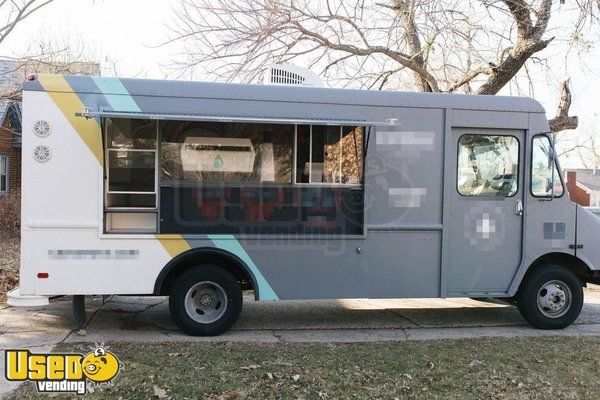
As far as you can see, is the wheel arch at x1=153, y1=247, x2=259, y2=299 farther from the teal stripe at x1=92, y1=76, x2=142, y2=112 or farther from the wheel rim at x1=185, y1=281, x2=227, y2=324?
the teal stripe at x1=92, y1=76, x2=142, y2=112

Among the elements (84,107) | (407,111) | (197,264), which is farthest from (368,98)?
(84,107)

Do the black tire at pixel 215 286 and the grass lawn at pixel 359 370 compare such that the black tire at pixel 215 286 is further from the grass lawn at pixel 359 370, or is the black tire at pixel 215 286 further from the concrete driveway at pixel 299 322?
the grass lawn at pixel 359 370

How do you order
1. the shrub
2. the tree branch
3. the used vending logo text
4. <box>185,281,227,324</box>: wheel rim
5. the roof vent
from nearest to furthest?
the used vending logo text < <box>185,281,227,324</box>: wheel rim < the roof vent < the tree branch < the shrub

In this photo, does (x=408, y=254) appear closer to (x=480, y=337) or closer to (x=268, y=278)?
(x=480, y=337)

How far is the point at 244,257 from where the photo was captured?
5.96 m

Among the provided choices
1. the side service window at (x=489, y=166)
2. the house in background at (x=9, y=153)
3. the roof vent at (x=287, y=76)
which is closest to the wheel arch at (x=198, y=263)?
the roof vent at (x=287, y=76)

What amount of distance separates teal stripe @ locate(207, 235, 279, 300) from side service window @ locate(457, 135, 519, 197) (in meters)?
2.68

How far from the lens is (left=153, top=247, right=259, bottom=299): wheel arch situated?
581 centimetres

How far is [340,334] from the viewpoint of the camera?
6293 millimetres

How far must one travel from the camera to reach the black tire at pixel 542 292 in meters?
6.51

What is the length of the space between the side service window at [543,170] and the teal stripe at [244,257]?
11.5ft

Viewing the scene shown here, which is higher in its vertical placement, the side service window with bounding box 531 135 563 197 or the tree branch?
the tree branch

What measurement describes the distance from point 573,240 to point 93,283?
579cm

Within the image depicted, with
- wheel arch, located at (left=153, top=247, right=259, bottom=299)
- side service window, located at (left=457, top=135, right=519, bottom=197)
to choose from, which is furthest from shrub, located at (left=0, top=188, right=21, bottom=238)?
side service window, located at (left=457, top=135, right=519, bottom=197)
